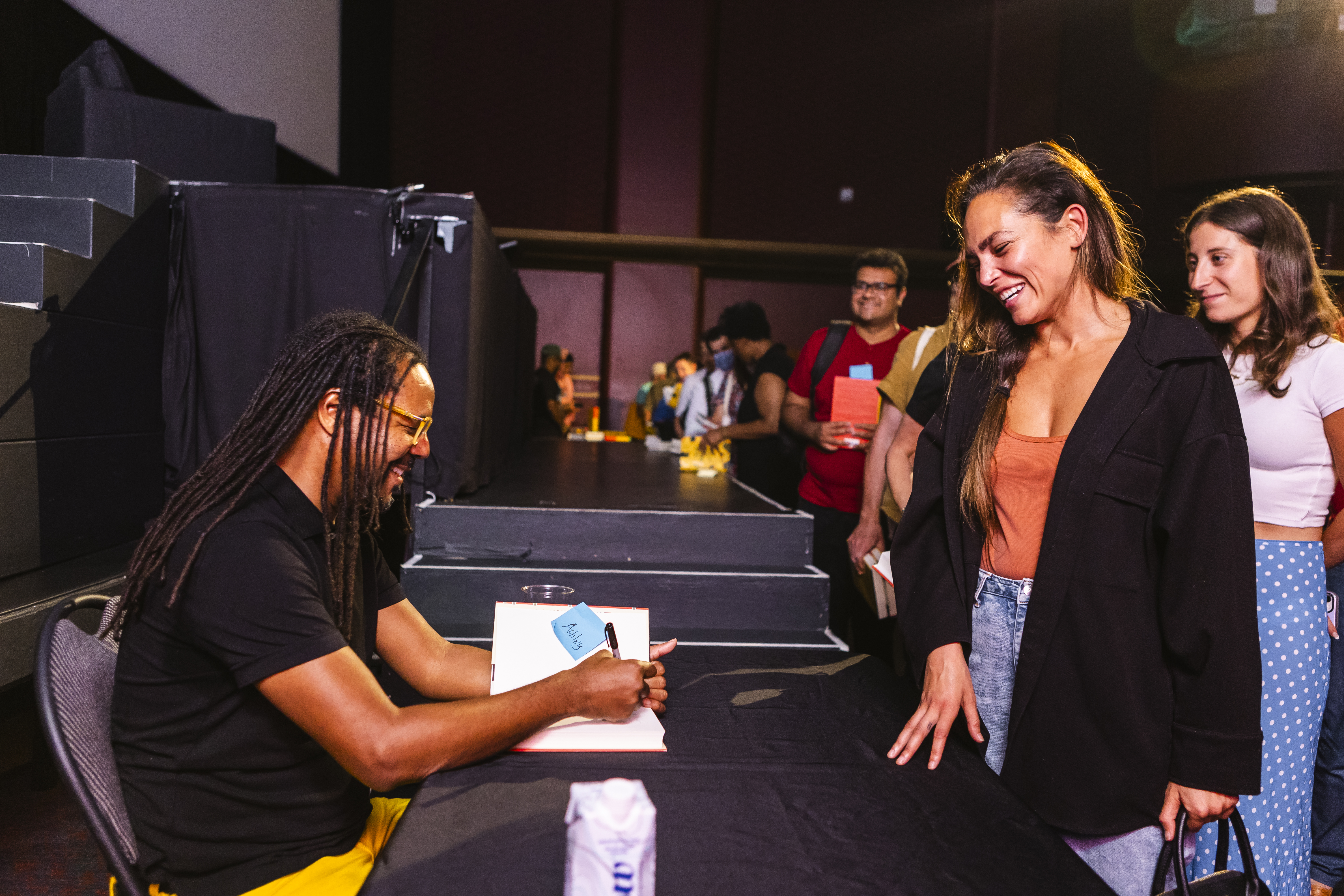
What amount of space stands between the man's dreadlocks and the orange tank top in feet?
3.07

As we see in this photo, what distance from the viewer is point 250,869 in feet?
3.52

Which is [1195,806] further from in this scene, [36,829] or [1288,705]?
[36,829]

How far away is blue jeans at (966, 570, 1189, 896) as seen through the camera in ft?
3.76

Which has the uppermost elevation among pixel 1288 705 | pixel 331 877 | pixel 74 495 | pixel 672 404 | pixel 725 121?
pixel 725 121

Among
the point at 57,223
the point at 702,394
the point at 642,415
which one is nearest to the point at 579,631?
the point at 57,223

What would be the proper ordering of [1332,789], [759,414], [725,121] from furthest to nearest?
[725,121] → [759,414] → [1332,789]

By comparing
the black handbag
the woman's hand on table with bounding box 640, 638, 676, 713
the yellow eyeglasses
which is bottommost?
the black handbag

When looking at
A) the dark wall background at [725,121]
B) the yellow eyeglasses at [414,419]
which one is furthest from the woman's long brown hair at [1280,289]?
the dark wall background at [725,121]

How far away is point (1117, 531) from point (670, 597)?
4.99 feet

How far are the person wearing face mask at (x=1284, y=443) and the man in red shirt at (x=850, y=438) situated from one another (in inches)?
45.8

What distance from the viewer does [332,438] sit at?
117 centimetres

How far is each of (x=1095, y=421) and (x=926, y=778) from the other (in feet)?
1.83

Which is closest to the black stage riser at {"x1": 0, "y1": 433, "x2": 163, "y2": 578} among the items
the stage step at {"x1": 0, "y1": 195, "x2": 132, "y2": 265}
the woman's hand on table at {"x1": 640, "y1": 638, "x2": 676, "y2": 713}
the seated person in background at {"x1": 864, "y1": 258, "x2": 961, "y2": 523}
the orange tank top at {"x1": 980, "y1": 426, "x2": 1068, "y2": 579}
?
the stage step at {"x1": 0, "y1": 195, "x2": 132, "y2": 265}

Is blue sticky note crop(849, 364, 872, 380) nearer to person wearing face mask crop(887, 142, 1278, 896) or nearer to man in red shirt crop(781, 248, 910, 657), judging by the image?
man in red shirt crop(781, 248, 910, 657)
